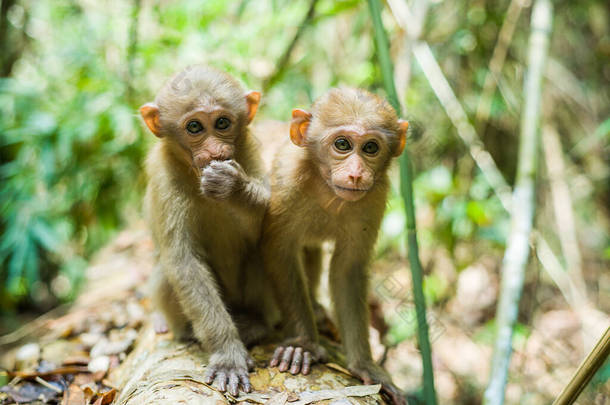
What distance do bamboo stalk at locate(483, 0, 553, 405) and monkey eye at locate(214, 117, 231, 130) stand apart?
2.09 m

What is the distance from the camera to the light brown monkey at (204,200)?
3.61 meters

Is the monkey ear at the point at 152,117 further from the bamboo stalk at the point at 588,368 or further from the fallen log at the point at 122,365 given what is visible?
the bamboo stalk at the point at 588,368

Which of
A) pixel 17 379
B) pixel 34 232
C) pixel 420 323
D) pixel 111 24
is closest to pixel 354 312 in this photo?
pixel 420 323

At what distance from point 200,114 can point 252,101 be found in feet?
1.58

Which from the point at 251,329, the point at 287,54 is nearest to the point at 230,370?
the point at 251,329

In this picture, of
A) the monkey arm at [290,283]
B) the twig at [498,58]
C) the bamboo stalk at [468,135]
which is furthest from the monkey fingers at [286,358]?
the twig at [498,58]

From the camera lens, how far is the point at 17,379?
13.7 feet

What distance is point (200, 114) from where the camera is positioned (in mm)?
3672

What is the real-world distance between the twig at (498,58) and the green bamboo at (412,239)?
3.25 meters

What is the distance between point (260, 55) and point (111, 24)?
1895 mm

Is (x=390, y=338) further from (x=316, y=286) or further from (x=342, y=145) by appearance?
(x=342, y=145)

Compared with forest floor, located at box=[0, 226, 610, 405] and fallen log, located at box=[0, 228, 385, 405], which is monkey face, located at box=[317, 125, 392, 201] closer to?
fallen log, located at box=[0, 228, 385, 405]

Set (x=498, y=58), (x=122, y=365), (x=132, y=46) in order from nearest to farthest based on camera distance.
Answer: (x=122, y=365) → (x=132, y=46) → (x=498, y=58)

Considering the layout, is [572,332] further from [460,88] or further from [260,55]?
[260,55]
